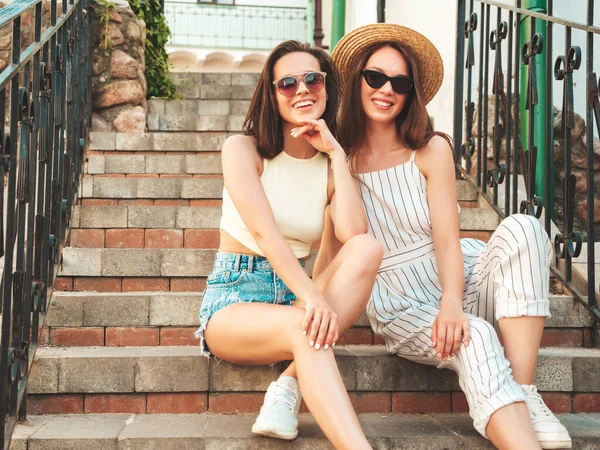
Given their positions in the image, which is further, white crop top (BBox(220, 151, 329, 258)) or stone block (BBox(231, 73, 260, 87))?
stone block (BBox(231, 73, 260, 87))

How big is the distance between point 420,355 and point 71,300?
136 cm

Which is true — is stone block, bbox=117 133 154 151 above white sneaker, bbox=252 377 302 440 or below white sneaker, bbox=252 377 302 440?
above

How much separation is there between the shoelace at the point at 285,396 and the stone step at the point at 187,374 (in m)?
0.32

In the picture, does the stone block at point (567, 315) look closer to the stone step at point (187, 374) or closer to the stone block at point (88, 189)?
the stone step at point (187, 374)

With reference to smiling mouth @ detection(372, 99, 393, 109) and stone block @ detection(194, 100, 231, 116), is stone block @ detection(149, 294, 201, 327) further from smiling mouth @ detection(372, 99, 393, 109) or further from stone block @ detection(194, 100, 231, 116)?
stone block @ detection(194, 100, 231, 116)

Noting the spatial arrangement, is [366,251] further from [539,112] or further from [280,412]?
[539,112]

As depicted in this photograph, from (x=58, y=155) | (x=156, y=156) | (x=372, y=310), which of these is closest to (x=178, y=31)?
(x=156, y=156)

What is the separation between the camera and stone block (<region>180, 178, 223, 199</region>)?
4.20 metres

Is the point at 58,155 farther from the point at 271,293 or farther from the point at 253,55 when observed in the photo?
the point at 253,55

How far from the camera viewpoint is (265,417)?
7.27ft

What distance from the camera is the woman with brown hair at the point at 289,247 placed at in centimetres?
220

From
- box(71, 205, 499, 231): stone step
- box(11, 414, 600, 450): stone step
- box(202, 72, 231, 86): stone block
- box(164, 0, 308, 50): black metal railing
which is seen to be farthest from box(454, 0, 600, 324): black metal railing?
box(164, 0, 308, 50): black metal railing

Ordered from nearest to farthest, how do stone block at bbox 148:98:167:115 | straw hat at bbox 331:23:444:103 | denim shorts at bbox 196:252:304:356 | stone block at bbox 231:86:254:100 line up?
denim shorts at bbox 196:252:304:356 < straw hat at bbox 331:23:444:103 < stone block at bbox 148:98:167:115 < stone block at bbox 231:86:254:100

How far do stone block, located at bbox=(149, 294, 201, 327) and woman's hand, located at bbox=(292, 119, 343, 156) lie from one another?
2.73 feet
